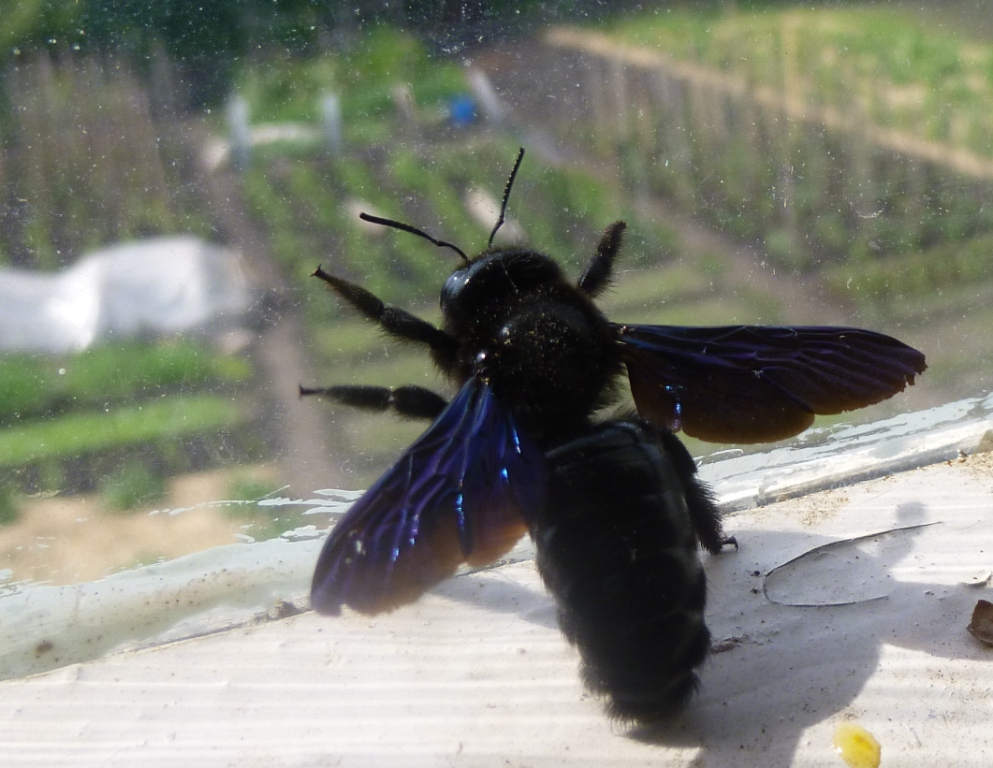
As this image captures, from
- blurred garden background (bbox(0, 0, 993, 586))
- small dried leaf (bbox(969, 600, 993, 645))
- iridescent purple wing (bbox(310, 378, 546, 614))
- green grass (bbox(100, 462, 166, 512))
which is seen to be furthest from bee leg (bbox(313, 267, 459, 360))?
small dried leaf (bbox(969, 600, 993, 645))

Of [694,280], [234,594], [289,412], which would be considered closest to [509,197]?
[694,280]

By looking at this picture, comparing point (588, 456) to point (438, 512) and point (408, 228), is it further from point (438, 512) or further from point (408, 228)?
point (408, 228)

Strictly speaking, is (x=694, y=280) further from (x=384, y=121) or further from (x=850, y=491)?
(x=384, y=121)

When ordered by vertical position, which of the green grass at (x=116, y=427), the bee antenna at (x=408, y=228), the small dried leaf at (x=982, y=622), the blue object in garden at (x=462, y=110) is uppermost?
the blue object in garden at (x=462, y=110)

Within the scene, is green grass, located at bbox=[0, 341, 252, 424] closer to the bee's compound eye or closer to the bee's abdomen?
the bee's compound eye

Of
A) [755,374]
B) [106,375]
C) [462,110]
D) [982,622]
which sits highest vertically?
[462,110]

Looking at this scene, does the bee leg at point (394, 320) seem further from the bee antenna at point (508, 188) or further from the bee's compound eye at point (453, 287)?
the bee antenna at point (508, 188)

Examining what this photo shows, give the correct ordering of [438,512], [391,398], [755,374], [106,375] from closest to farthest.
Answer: [438,512]
[755,374]
[391,398]
[106,375]

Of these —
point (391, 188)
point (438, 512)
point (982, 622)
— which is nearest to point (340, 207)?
point (391, 188)

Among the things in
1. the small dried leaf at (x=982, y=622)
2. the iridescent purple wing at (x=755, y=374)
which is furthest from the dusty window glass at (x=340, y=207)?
the small dried leaf at (x=982, y=622)
